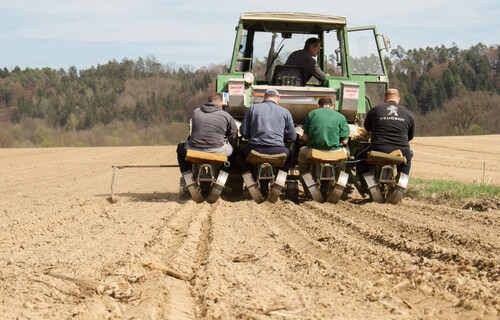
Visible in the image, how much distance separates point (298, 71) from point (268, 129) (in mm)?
2103

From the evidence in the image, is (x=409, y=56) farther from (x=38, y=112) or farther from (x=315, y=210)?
(x=315, y=210)

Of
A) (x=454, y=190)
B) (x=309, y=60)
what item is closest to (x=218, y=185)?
(x=309, y=60)

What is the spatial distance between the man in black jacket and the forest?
4978 cm

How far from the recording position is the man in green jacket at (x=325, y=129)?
8.70m

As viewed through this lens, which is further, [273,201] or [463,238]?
[273,201]

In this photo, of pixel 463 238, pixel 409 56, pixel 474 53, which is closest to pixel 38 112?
pixel 409 56

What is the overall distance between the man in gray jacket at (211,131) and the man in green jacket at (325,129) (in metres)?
1.10

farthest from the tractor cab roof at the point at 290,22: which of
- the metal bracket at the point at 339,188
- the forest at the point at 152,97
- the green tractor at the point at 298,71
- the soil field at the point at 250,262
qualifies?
the forest at the point at 152,97

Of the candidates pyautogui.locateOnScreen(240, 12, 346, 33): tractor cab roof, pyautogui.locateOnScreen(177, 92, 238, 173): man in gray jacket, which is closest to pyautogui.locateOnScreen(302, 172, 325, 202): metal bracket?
pyautogui.locateOnScreen(177, 92, 238, 173): man in gray jacket

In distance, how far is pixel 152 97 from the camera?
99.9 m

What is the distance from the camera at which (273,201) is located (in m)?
8.82

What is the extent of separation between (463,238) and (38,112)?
98095 millimetres

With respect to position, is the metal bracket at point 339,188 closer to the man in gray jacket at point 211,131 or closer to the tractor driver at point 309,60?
the man in gray jacket at point 211,131

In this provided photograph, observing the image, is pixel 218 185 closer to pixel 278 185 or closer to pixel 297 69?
pixel 278 185
